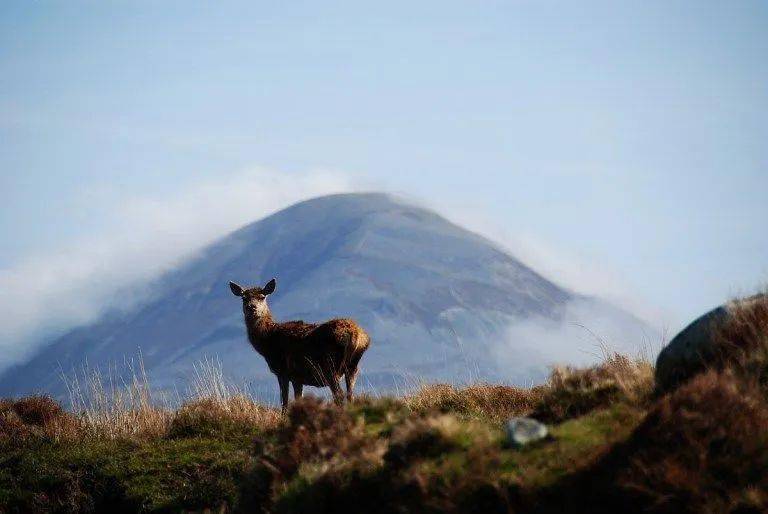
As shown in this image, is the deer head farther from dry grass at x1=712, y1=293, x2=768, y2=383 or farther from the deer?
dry grass at x1=712, y1=293, x2=768, y2=383

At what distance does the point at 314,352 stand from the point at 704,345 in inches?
313

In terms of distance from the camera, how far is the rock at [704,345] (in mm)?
10906

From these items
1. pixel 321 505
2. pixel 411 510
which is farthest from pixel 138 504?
pixel 411 510

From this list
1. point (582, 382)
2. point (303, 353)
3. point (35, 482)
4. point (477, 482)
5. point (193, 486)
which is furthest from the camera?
point (303, 353)

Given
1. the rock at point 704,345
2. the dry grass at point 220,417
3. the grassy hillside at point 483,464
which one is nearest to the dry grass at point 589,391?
the grassy hillside at point 483,464

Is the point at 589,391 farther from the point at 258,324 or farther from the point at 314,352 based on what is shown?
the point at 258,324

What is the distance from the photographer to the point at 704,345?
11.1 m

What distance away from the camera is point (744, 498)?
799 centimetres

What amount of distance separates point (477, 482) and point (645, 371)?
370 cm

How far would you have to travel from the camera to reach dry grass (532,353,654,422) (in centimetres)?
1127

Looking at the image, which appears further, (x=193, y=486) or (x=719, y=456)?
(x=193, y=486)

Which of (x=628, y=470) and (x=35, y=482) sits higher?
(x=628, y=470)

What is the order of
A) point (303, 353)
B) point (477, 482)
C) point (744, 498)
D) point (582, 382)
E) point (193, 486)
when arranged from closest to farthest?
point (744, 498) < point (477, 482) < point (582, 382) < point (193, 486) < point (303, 353)

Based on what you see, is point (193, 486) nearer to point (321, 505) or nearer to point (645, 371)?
point (321, 505)
